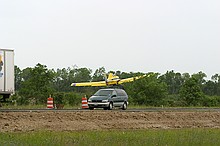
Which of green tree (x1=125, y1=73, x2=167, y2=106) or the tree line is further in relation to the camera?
green tree (x1=125, y1=73, x2=167, y2=106)

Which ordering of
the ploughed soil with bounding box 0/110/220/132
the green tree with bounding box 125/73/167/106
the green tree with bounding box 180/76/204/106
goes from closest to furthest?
the ploughed soil with bounding box 0/110/220/132
the green tree with bounding box 180/76/204/106
the green tree with bounding box 125/73/167/106

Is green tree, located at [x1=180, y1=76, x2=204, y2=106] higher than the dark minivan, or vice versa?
green tree, located at [x1=180, y1=76, x2=204, y2=106]

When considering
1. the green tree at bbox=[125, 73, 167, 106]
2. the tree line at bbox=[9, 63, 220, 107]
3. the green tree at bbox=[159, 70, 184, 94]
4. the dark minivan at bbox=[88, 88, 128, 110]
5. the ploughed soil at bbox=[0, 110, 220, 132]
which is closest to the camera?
the ploughed soil at bbox=[0, 110, 220, 132]

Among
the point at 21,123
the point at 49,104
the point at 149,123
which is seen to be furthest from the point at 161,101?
the point at 21,123

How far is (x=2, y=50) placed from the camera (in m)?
31.7

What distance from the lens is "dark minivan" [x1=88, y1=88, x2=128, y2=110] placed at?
38688 mm

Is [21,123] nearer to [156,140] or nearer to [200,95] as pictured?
[156,140]

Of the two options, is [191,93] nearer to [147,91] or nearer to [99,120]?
[147,91]

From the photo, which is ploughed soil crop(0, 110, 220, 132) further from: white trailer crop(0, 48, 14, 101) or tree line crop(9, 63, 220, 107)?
tree line crop(9, 63, 220, 107)

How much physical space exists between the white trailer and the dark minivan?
809 centimetres

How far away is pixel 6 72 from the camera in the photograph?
1261 inches

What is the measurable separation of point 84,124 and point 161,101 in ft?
192

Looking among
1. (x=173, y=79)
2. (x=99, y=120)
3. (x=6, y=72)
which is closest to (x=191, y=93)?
(x=6, y=72)

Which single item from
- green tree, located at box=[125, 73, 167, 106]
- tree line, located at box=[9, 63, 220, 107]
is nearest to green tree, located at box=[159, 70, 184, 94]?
tree line, located at box=[9, 63, 220, 107]
